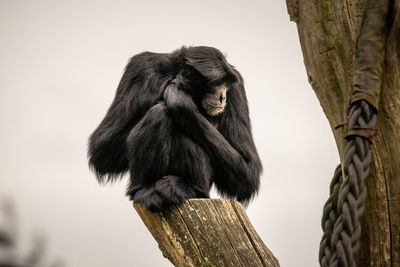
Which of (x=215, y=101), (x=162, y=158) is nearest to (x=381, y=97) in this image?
(x=162, y=158)

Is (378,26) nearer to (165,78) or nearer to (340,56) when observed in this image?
(340,56)

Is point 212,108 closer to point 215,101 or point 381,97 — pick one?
point 215,101

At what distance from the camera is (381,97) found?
1.88 metres

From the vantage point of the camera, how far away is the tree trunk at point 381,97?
1.86 meters

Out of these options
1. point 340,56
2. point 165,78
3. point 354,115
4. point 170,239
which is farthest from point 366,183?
point 165,78

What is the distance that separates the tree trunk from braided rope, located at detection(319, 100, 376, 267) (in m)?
0.22

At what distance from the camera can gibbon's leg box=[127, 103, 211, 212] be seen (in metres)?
3.34

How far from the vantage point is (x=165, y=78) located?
3883 millimetres

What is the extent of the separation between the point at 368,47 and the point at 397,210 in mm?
708

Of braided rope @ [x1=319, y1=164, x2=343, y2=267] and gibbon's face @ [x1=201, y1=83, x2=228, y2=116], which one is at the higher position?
gibbon's face @ [x1=201, y1=83, x2=228, y2=116]

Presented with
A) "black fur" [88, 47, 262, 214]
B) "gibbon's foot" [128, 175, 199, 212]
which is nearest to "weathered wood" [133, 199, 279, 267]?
"gibbon's foot" [128, 175, 199, 212]

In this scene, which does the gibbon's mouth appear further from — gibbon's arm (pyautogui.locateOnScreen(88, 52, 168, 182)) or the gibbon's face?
gibbon's arm (pyautogui.locateOnScreen(88, 52, 168, 182))

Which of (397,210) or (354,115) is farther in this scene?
(397,210)

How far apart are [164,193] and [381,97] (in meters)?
1.60
